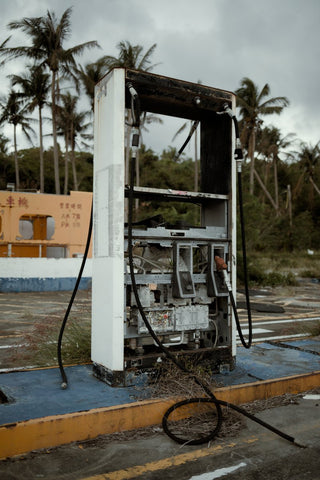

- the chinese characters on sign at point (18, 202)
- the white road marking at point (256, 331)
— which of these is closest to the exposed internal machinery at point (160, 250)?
the white road marking at point (256, 331)

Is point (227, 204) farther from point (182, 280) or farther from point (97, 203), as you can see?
point (97, 203)

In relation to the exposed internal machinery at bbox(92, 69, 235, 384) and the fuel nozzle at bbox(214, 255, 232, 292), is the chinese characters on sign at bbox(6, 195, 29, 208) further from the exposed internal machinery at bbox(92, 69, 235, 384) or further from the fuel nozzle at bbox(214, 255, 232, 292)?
the fuel nozzle at bbox(214, 255, 232, 292)

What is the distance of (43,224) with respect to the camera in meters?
21.3

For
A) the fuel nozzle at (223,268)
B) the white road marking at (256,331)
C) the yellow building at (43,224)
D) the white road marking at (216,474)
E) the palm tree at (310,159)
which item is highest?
the palm tree at (310,159)

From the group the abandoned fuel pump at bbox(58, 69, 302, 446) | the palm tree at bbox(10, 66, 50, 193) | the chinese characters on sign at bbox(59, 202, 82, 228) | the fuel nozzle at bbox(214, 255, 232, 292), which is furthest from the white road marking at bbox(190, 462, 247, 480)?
the palm tree at bbox(10, 66, 50, 193)

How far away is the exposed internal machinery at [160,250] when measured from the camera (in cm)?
464

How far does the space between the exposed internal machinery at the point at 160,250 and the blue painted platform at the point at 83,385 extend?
0.22m

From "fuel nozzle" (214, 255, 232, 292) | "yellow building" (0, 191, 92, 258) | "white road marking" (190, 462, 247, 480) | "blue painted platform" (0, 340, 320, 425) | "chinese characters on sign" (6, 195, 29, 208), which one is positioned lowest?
"white road marking" (190, 462, 247, 480)

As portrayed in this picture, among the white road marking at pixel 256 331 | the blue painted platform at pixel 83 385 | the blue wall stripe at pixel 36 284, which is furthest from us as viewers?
the blue wall stripe at pixel 36 284

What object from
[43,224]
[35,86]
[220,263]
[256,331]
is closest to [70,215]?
[43,224]

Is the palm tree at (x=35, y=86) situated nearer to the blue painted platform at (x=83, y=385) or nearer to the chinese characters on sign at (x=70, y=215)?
the chinese characters on sign at (x=70, y=215)

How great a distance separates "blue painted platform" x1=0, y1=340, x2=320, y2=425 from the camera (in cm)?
393

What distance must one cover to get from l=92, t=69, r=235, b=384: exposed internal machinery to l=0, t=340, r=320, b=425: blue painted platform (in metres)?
0.22

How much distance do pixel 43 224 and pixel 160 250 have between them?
664 inches
